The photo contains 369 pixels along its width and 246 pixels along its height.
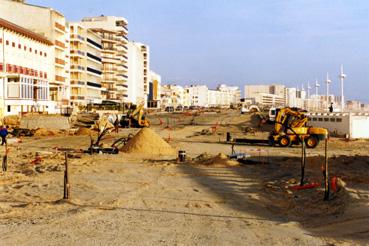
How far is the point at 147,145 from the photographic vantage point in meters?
30.8

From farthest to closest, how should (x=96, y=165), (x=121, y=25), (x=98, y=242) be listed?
(x=121, y=25) < (x=96, y=165) < (x=98, y=242)

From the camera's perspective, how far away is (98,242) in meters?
10.7

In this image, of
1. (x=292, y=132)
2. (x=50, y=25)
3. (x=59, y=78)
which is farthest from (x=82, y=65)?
(x=292, y=132)

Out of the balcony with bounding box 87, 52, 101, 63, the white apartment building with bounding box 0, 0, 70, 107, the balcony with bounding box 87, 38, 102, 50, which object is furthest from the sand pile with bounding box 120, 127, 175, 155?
the balcony with bounding box 87, 38, 102, 50

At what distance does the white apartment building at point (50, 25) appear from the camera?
76062 millimetres

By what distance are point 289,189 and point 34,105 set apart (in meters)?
52.3

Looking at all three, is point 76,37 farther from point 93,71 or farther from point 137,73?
point 137,73

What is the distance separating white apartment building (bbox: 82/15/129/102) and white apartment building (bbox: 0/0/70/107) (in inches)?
1625

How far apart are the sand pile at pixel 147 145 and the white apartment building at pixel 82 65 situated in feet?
211

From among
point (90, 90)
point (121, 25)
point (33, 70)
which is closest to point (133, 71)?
point (121, 25)

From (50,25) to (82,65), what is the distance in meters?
20.1

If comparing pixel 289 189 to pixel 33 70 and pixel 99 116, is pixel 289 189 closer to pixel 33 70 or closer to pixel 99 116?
pixel 99 116

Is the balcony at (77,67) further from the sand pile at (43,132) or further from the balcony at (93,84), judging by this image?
the sand pile at (43,132)

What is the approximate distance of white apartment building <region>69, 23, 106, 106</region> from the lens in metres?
94.2
